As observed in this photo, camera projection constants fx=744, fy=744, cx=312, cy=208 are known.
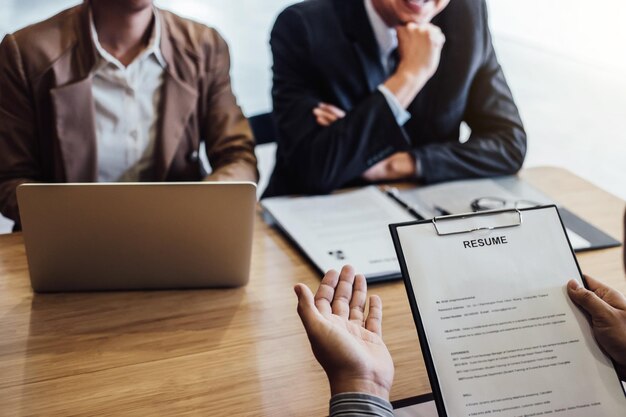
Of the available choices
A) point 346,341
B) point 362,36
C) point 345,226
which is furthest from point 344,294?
point 362,36

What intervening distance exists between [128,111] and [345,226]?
617mm

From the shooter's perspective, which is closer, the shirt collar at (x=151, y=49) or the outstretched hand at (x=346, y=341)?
the outstretched hand at (x=346, y=341)

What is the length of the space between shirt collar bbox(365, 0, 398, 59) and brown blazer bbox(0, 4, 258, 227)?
0.39 m

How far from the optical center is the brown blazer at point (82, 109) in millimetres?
1614

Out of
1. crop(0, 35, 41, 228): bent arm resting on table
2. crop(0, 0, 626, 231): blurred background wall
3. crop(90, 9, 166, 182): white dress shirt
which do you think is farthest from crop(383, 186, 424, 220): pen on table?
crop(0, 0, 626, 231): blurred background wall

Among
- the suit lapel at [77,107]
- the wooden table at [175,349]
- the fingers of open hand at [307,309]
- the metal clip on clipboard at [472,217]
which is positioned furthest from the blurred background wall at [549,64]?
the fingers of open hand at [307,309]

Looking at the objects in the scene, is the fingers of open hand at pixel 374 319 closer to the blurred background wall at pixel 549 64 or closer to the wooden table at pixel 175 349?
the wooden table at pixel 175 349

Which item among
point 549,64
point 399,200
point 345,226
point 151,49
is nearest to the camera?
point 345,226

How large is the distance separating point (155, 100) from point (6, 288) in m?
0.66

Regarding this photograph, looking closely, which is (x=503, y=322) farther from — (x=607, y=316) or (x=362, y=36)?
(x=362, y=36)

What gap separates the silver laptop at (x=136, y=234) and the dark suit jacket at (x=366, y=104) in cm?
47

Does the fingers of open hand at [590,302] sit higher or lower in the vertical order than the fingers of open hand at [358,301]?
higher

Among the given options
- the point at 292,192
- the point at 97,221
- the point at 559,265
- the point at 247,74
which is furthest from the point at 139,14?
the point at 247,74

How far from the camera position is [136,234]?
3.88 feet
